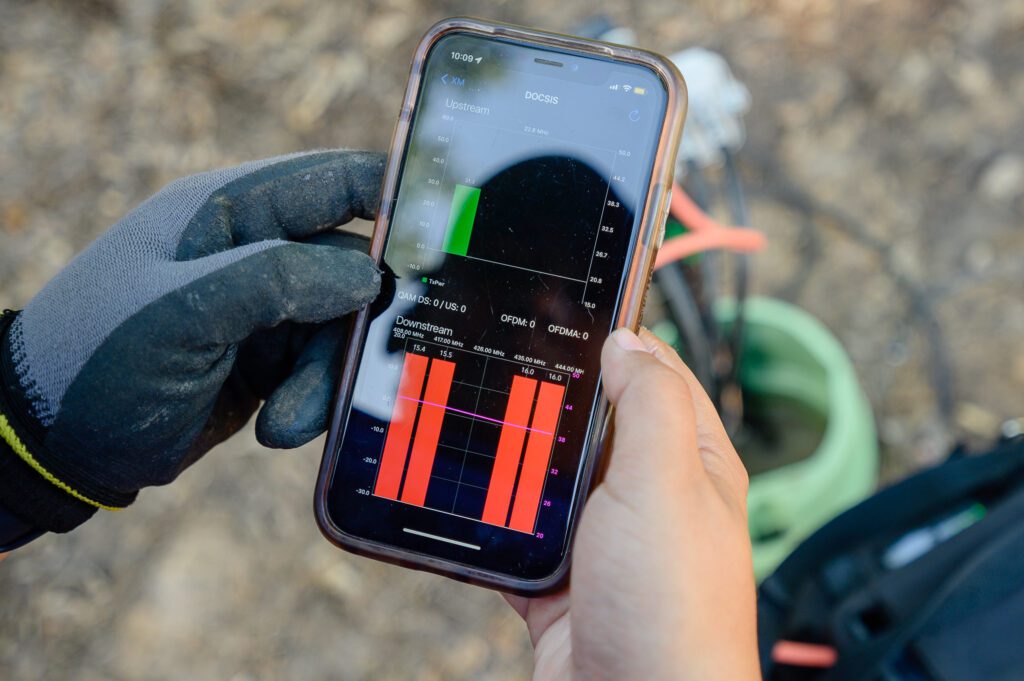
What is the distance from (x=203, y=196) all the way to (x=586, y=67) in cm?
37

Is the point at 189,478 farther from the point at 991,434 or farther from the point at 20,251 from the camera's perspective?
the point at 991,434

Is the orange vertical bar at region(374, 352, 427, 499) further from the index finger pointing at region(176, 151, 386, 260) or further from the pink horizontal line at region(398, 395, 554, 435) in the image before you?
the index finger pointing at region(176, 151, 386, 260)

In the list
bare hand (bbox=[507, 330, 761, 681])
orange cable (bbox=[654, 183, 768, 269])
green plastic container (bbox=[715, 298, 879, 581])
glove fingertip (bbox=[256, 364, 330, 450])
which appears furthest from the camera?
green plastic container (bbox=[715, 298, 879, 581])

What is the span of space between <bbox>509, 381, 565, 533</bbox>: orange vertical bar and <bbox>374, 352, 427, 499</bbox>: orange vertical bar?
110 mm

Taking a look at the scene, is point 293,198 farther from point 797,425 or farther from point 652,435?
point 797,425

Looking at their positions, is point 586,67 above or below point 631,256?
above

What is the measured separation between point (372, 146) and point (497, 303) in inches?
25.2

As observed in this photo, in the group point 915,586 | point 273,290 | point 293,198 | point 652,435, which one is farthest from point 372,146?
point 915,586

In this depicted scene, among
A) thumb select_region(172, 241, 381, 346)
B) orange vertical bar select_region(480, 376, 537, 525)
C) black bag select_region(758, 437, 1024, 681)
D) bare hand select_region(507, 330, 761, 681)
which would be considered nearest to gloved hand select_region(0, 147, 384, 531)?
thumb select_region(172, 241, 381, 346)

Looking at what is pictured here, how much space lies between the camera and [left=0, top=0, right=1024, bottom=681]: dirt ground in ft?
3.56

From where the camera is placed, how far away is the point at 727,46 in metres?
1.30

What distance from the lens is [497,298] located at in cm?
70

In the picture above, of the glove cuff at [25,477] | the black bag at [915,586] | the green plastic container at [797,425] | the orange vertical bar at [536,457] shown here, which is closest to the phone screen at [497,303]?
the orange vertical bar at [536,457]

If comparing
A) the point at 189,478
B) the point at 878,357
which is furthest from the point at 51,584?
the point at 878,357
